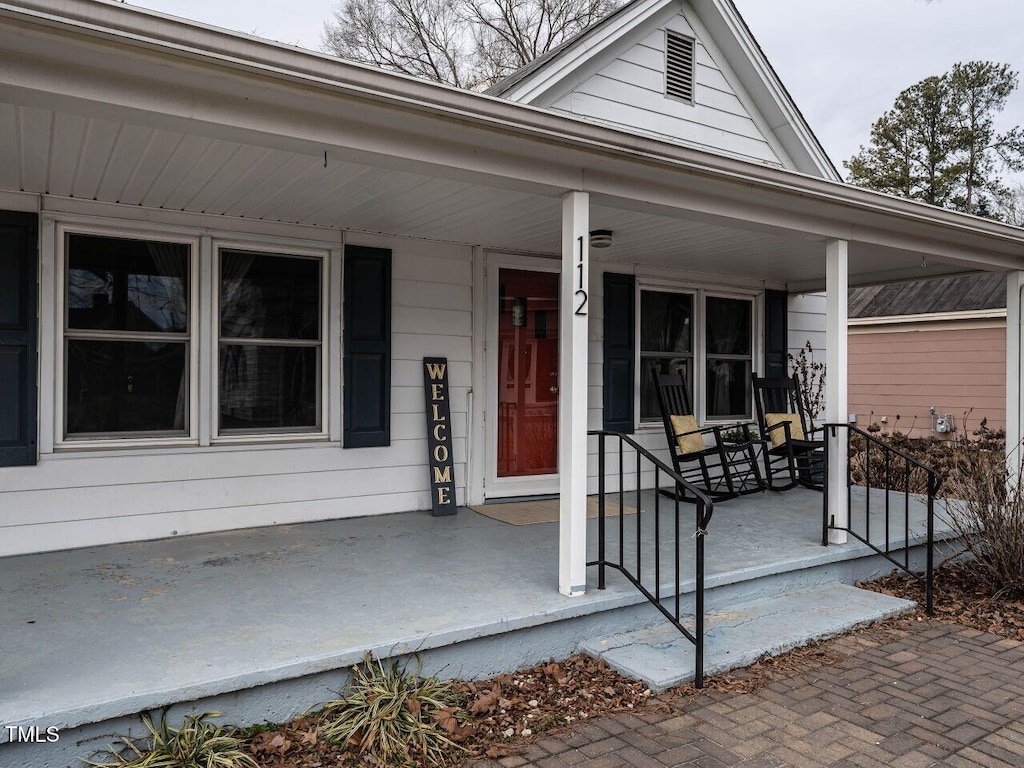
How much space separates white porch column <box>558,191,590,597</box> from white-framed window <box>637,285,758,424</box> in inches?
110

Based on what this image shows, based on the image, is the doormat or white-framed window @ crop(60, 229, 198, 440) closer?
white-framed window @ crop(60, 229, 198, 440)

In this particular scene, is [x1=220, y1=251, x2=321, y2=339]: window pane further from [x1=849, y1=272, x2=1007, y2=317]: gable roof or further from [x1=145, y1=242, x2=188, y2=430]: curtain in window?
[x1=849, y1=272, x2=1007, y2=317]: gable roof

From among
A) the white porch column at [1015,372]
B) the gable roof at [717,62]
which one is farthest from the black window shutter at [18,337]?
the white porch column at [1015,372]

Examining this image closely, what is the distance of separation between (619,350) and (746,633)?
9.10 ft

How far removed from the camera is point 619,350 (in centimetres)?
566

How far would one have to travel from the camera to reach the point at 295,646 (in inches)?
99.0

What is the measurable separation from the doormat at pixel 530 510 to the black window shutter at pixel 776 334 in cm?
238

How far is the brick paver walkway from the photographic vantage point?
7.68 ft

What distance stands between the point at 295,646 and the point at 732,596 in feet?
6.97

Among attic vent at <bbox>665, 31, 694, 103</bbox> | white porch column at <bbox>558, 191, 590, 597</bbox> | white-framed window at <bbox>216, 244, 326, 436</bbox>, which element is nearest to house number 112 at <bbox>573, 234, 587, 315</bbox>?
white porch column at <bbox>558, 191, 590, 597</bbox>

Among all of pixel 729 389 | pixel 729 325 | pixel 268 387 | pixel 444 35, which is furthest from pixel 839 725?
pixel 444 35

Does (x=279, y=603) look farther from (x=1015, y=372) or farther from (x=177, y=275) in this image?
(x=1015, y=372)

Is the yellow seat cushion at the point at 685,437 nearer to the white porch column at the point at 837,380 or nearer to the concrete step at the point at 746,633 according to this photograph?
the white porch column at the point at 837,380

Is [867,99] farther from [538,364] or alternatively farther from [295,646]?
[295,646]
